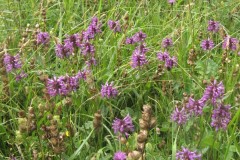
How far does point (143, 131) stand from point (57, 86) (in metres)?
0.72

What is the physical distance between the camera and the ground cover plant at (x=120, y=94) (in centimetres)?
159

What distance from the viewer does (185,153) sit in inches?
52.2

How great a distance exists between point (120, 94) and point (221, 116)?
2.33ft

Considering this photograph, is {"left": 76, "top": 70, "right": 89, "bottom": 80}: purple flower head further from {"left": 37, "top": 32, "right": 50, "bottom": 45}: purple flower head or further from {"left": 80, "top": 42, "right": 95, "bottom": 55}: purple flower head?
{"left": 37, "top": 32, "right": 50, "bottom": 45}: purple flower head

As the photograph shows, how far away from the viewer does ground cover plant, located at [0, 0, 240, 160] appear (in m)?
1.59

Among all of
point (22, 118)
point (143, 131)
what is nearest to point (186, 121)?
point (22, 118)

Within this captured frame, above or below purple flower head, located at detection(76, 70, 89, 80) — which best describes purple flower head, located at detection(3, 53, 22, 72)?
above

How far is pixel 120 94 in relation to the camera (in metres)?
2.15

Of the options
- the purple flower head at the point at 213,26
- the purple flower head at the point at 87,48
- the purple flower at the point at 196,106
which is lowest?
the purple flower at the point at 196,106

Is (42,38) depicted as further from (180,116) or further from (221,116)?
(221,116)

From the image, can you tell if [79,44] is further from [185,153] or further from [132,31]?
[185,153]

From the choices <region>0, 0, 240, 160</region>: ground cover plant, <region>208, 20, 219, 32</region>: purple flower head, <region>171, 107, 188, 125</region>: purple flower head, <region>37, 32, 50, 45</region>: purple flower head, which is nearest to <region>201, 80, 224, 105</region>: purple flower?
<region>0, 0, 240, 160</region>: ground cover plant

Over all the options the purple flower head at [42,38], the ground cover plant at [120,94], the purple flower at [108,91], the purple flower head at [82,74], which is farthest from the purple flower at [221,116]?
the purple flower head at [42,38]

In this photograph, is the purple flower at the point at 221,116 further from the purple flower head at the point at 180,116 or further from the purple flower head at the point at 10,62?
the purple flower head at the point at 10,62
